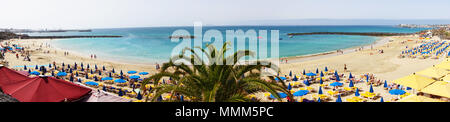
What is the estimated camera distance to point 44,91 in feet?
27.5

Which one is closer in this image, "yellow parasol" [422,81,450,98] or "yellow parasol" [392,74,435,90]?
"yellow parasol" [422,81,450,98]

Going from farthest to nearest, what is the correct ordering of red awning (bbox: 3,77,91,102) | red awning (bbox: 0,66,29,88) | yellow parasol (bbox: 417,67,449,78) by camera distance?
yellow parasol (bbox: 417,67,449,78) → red awning (bbox: 0,66,29,88) → red awning (bbox: 3,77,91,102)

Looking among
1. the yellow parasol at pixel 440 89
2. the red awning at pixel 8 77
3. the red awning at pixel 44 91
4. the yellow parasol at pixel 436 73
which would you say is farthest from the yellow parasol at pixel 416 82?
the red awning at pixel 8 77

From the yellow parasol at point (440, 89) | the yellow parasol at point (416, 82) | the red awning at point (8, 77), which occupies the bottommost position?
the yellow parasol at point (416, 82)

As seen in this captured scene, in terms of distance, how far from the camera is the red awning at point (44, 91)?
26.8 ft

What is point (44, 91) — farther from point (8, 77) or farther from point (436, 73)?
point (436, 73)

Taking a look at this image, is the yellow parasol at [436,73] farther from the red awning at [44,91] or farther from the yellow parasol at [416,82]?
Answer: the red awning at [44,91]

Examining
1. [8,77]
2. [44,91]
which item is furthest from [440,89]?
[8,77]

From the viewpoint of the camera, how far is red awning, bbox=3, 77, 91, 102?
8.17 m

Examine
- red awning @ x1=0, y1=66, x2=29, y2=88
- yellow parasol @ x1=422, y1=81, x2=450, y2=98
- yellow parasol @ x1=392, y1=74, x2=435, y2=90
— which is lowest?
yellow parasol @ x1=392, y1=74, x2=435, y2=90

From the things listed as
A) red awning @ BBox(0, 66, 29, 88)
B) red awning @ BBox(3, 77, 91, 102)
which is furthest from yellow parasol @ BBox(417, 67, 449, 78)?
red awning @ BBox(0, 66, 29, 88)

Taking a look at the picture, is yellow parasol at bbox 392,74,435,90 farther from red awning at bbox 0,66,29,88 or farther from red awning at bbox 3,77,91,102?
red awning at bbox 0,66,29,88
